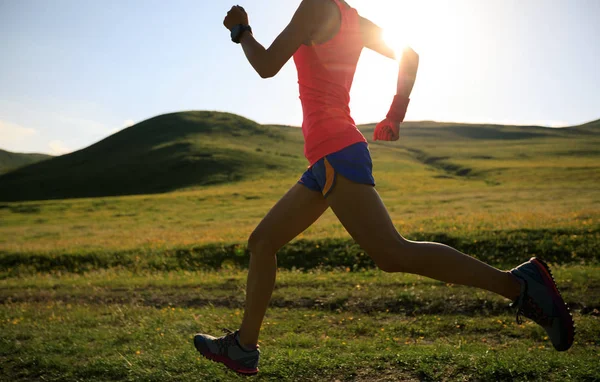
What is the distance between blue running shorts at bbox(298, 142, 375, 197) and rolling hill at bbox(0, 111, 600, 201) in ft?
215

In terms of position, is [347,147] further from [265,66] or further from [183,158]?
[183,158]

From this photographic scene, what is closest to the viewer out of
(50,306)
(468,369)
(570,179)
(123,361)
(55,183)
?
(468,369)

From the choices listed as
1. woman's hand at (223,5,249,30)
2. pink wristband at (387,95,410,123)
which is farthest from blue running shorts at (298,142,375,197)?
woman's hand at (223,5,249,30)

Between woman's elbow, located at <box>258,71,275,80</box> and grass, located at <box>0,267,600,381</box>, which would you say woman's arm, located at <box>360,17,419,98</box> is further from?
grass, located at <box>0,267,600,381</box>

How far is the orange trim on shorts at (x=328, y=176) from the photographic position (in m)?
3.30

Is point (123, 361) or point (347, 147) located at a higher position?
point (347, 147)

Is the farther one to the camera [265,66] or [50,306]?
[50,306]

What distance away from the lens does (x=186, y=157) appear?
276ft

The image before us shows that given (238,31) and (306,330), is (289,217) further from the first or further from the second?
(306,330)

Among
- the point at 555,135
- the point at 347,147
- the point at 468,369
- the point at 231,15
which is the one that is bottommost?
the point at 468,369

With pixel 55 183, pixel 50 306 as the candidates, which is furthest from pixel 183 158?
pixel 50 306

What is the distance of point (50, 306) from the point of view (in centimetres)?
956

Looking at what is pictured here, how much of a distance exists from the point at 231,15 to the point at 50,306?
8416 mm

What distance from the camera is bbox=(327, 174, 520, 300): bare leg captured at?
324cm
